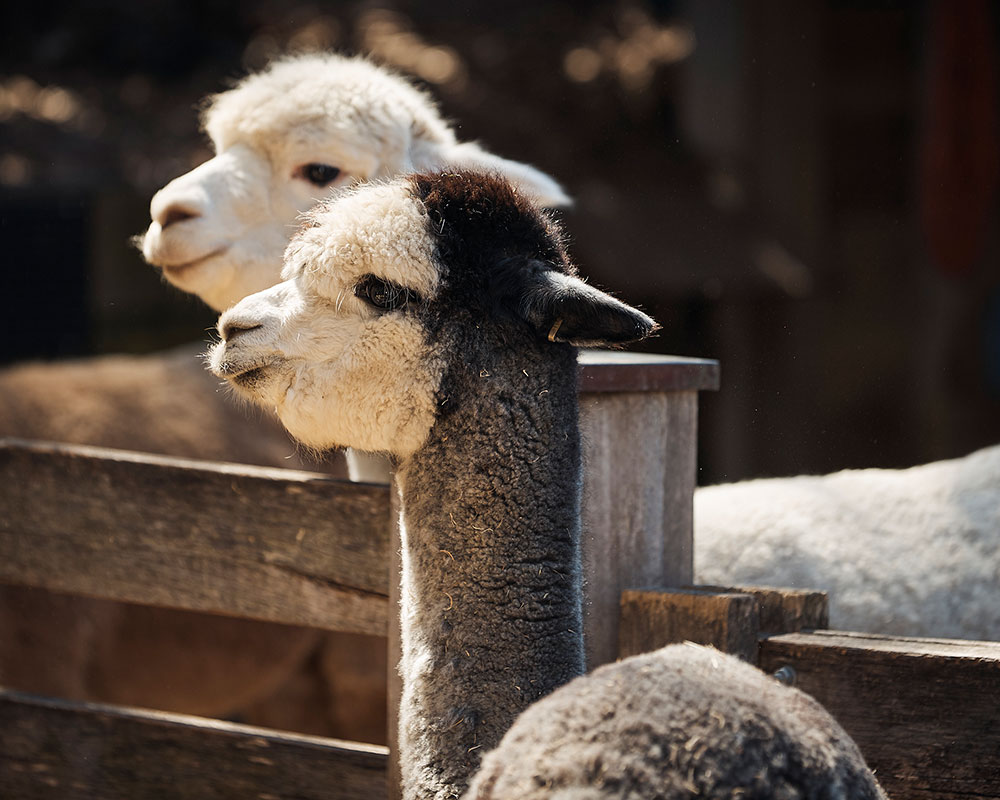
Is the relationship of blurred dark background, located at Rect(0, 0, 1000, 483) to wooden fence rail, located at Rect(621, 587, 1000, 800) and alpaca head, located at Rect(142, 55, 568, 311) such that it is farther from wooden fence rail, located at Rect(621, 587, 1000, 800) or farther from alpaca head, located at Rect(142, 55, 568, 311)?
wooden fence rail, located at Rect(621, 587, 1000, 800)

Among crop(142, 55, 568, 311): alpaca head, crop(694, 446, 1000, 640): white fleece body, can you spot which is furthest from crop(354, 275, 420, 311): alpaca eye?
crop(694, 446, 1000, 640): white fleece body

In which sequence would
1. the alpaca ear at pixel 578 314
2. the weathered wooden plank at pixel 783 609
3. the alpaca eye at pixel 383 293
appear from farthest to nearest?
the weathered wooden plank at pixel 783 609 < the alpaca eye at pixel 383 293 < the alpaca ear at pixel 578 314

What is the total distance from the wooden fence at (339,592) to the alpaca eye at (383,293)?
17.0 inches

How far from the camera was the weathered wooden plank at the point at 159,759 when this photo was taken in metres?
2.37

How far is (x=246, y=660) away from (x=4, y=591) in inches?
39.8

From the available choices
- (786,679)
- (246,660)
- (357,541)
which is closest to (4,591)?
(246,660)

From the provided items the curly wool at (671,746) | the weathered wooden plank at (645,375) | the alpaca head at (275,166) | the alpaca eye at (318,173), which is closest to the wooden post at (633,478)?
the weathered wooden plank at (645,375)

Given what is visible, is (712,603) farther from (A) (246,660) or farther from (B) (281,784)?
(A) (246,660)

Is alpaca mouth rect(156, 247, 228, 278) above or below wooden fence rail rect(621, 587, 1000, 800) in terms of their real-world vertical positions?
above

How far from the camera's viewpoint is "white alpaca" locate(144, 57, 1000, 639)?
2889 millimetres

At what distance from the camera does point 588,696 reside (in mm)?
1389

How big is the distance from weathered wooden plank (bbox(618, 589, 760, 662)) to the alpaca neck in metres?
0.27

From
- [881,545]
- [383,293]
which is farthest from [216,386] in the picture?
[383,293]

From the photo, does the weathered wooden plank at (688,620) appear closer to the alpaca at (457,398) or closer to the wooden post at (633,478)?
the wooden post at (633,478)
